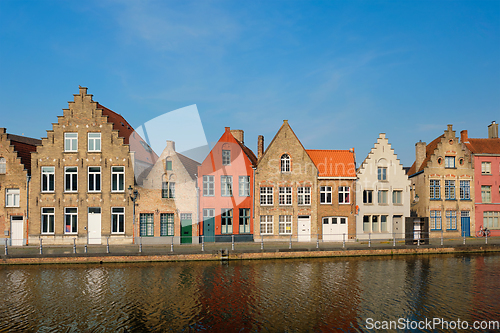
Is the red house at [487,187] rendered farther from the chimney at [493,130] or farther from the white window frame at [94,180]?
the white window frame at [94,180]

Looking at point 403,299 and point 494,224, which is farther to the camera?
point 494,224

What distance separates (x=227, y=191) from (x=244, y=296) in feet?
59.9

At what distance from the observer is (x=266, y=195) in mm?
34625

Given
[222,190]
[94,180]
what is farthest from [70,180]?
[222,190]

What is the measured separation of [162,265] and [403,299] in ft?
54.1

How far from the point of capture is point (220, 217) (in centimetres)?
3475

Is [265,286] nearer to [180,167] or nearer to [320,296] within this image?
[320,296]

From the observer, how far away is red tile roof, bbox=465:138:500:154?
3859 centimetres

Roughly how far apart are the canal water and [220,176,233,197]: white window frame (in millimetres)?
10702

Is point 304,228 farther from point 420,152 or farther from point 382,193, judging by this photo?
point 420,152

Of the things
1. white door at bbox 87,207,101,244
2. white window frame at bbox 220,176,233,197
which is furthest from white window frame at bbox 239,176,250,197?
white door at bbox 87,207,101,244

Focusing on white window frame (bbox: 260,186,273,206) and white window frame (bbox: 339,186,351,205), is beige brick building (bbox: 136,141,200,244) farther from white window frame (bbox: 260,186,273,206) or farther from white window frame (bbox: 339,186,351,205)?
white window frame (bbox: 339,186,351,205)

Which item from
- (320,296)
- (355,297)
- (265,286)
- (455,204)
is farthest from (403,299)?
(455,204)

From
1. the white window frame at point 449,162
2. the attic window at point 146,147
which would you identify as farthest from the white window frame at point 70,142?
the white window frame at point 449,162
